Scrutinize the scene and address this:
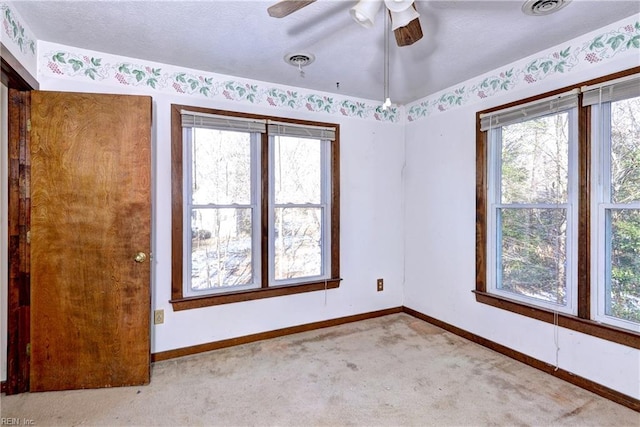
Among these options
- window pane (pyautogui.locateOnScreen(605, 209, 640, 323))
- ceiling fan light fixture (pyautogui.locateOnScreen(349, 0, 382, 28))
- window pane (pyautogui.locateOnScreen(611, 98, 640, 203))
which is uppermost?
ceiling fan light fixture (pyautogui.locateOnScreen(349, 0, 382, 28))

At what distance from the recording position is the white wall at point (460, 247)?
2.12 meters

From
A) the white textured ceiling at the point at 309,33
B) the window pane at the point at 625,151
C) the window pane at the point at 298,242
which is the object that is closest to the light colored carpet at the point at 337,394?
the window pane at the point at 298,242

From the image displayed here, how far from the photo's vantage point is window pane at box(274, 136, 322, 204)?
10.1 feet

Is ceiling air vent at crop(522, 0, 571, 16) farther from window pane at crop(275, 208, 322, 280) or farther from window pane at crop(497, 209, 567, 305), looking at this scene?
window pane at crop(275, 208, 322, 280)

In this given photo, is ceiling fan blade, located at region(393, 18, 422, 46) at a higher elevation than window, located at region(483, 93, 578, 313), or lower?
higher

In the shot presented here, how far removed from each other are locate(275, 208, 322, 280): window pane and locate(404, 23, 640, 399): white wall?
41.3 inches

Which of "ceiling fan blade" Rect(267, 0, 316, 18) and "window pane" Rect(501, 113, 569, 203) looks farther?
"window pane" Rect(501, 113, 569, 203)

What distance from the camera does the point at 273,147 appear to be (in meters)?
3.03

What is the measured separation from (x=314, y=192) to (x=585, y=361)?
236cm

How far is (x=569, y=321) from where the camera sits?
227 centimetres

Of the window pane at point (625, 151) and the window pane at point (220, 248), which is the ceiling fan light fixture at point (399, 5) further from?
the window pane at point (220, 248)

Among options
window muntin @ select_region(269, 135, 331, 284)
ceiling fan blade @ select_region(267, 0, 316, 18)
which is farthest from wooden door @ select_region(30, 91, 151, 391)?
ceiling fan blade @ select_region(267, 0, 316, 18)

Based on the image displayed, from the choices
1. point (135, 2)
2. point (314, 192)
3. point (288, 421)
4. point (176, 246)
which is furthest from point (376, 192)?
point (135, 2)

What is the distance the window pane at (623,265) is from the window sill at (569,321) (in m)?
0.12
